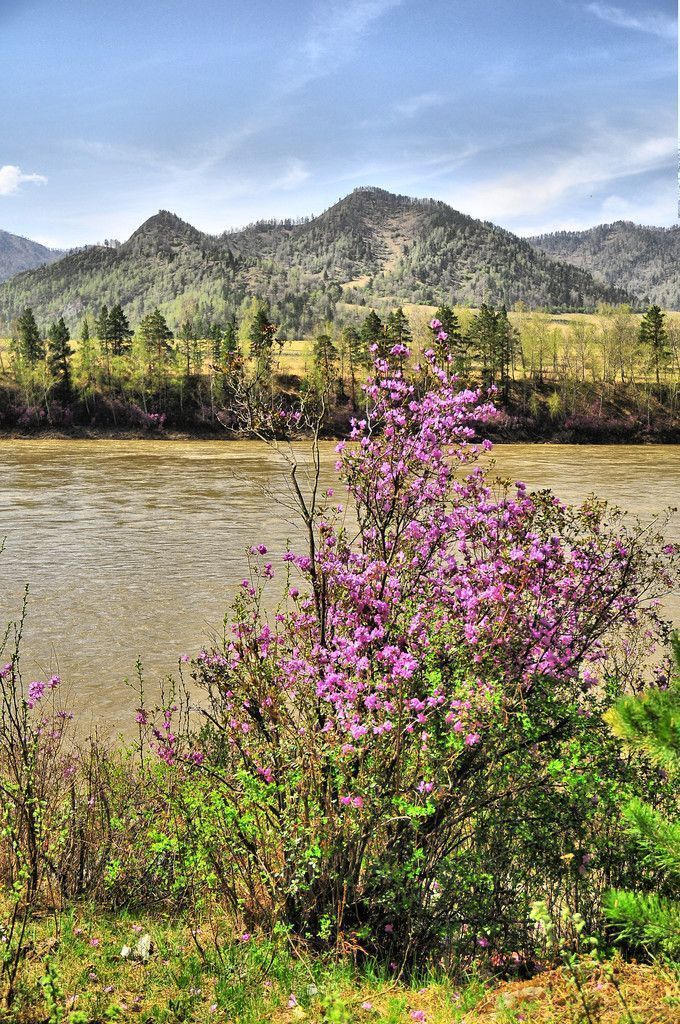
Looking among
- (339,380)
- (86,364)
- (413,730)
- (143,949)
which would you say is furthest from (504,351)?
(143,949)

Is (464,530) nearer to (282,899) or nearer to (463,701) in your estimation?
(463,701)

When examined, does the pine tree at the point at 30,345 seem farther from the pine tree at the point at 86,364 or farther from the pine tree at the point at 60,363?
the pine tree at the point at 86,364

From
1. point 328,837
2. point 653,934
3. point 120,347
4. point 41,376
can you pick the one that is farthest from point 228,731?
point 120,347

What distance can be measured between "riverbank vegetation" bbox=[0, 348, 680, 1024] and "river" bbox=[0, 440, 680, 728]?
1595mm

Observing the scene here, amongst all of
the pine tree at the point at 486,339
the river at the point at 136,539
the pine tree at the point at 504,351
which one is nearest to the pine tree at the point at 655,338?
the pine tree at the point at 504,351

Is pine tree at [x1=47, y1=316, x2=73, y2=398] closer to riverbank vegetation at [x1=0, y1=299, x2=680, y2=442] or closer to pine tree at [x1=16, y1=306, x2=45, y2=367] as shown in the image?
riverbank vegetation at [x1=0, y1=299, x2=680, y2=442]

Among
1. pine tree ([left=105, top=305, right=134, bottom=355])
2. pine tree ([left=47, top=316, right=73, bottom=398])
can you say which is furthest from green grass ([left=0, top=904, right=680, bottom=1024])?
pine tree ([left=105, top=305, right=134, bottom=355])

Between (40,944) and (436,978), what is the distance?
3095mm

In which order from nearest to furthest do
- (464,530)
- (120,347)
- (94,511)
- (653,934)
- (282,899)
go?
(653,934) < (282,899) < (464,530) < (94,511) < (120,347)

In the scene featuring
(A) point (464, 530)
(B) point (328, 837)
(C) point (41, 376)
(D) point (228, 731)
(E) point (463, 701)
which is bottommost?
(B) point (328, 837)

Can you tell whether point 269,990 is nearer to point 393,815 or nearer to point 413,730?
point 393,815

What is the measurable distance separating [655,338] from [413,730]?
428 feet

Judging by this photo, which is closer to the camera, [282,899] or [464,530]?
[282,899]

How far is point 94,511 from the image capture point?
44938 mm
